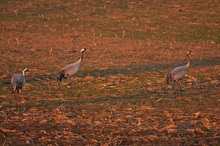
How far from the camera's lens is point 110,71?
731 inches

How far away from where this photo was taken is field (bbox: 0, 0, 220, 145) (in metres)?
11.5

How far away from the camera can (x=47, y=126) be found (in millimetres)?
11812

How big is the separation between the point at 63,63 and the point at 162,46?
5.88 metres

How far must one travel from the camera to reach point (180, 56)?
22.0 metres

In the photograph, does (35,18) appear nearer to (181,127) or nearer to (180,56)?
(180,56)

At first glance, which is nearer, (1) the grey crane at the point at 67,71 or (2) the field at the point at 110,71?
(2) the field at the point at 110,71

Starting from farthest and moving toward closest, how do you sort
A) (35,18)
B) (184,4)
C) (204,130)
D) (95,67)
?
(184,4) → (35,18) → (95,67) → (204,130)

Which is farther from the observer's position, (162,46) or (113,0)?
(113,0)

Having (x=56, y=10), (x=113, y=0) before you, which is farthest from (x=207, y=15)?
(x=56, y=10)

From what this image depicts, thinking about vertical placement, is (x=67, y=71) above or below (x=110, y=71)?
above

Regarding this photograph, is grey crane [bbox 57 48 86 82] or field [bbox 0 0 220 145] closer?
field [bbox 0 0 220 145]

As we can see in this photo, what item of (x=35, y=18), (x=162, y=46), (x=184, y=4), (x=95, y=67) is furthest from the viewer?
(x=184, y=4)

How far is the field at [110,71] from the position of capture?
452 inches

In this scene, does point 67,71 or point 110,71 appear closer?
point 67,71
